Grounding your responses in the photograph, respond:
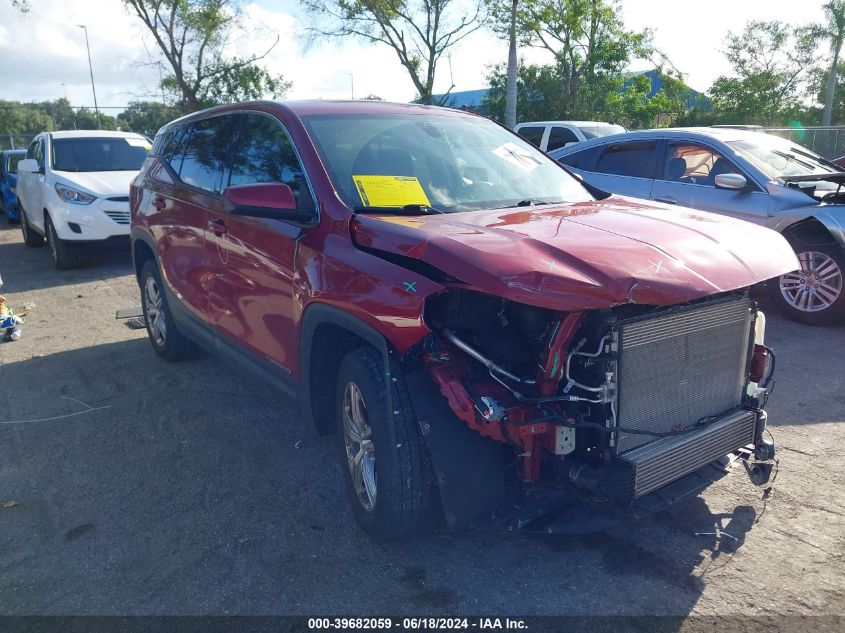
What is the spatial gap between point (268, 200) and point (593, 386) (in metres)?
1.76

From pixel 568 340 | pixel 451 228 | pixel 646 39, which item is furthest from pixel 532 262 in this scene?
pixel 646 39

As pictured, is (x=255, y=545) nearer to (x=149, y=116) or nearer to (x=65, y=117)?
(x=149, y=116)

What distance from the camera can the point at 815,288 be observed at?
6488mm

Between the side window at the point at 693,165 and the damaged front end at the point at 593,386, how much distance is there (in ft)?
15.5

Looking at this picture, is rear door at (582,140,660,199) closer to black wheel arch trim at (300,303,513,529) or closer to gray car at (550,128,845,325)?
gray car at (550,128,845,325)

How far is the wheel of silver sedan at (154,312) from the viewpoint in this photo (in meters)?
5.78

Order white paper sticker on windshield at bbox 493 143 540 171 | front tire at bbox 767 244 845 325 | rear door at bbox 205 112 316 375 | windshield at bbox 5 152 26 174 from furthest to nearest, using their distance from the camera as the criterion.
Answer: windshield at bbox 5 152 26 174
front tire at bbox 767 244 845 325
white paper sticker on windshield at bbox 493 143 540 171
rear door at bbox 205 112 316 375

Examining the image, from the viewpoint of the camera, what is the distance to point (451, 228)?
2.89 meters

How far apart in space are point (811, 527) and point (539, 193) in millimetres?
2156

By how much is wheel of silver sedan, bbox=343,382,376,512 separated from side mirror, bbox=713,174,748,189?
16.2ft

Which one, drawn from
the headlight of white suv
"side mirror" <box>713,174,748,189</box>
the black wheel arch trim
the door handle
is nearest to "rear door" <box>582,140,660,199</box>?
"side mirror" <box>713,174,748,189</box>

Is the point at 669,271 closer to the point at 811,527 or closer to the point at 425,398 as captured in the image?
the point at 425,398

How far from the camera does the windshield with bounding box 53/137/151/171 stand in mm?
10688

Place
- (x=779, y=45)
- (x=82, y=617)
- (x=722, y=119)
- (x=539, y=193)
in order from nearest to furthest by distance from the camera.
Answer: (x=82, y=617) < (x=539, y=193) < (x=722, y=119) < (x=779, y=45)
